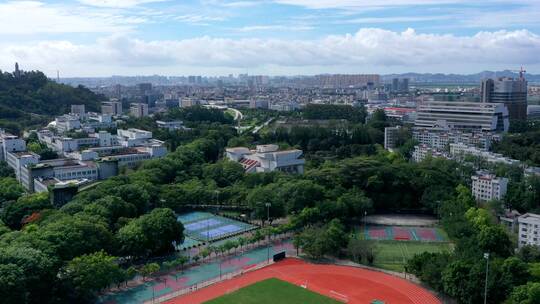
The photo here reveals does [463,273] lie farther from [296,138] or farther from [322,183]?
[296,138]

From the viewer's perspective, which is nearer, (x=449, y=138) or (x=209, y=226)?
(x=209, y=226)

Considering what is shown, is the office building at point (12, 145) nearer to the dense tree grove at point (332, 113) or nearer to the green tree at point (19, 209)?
the green tree at point (19, 209)

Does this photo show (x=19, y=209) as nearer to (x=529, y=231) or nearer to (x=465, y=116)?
(x=529, y=231)

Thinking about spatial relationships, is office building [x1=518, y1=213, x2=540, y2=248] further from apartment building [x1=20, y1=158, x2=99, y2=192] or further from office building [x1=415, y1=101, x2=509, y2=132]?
office building [x1=415, y1=101, x2=509, y2=132]

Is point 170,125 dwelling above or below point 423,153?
above

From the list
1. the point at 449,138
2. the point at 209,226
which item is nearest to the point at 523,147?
the point at 449,138

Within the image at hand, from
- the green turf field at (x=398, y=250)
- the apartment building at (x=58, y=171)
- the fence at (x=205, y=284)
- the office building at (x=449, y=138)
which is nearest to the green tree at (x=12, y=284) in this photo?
the fence at (x=205, y=284)
